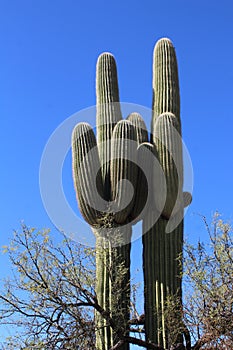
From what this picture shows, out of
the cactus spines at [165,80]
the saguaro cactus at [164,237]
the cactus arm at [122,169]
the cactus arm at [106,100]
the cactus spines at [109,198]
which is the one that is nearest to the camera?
the saguaro cactus at [164,237]

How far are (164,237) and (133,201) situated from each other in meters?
0.80

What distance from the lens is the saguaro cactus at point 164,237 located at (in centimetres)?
941

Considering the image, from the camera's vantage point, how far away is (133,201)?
10070mm

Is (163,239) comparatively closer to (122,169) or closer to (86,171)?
(122,169)

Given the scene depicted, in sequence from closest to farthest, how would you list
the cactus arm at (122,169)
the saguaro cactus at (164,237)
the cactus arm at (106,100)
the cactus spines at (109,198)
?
the saguaro cactus at (164,237), the cactus spines at (109,198), the cactus arm at (122,169), the cactus arm at (106,100)

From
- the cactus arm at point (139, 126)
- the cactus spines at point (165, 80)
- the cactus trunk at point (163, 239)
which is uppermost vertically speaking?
the cactus spines at point (165, 80)

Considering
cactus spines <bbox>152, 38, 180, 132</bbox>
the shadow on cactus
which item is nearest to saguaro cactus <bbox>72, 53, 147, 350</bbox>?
the shadow on cactus

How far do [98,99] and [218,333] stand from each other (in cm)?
512

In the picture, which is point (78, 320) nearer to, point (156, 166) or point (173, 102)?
point (156, 166)

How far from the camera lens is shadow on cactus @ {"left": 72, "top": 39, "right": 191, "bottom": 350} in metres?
9.56

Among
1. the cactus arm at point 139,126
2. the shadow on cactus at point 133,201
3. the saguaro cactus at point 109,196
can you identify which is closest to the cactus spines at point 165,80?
the cactus arm at point 139,126

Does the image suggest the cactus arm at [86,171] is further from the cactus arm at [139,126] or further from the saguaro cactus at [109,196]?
the cactus arm at [139,126]

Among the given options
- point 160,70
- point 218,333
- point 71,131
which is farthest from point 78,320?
point 160,70

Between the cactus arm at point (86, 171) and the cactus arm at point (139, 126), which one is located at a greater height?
the cactus arm at point (139, 126)
